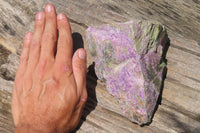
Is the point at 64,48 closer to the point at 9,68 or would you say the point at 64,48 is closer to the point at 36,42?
the point at 36,42

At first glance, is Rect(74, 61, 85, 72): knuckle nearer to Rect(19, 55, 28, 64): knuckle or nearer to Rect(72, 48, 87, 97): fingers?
Rect(72, 48, 87, 97): fingers

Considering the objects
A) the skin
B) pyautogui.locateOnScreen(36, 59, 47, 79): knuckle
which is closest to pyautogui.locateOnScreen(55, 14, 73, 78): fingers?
the skin

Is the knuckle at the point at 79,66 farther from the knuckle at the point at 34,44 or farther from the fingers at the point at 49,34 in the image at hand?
the knuckle at the point at 34,44

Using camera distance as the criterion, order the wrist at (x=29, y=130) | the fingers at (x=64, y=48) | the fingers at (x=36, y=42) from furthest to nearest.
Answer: the fingers at (x=36, y=42) → the fingers at (x=64, y=48) → the wrist at (x=29, y=130)

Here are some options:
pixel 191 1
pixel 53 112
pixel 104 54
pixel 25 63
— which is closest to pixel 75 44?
pixel 104 54

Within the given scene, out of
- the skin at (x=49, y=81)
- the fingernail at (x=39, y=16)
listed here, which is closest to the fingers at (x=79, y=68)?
the skin at (x=49, y=81)
